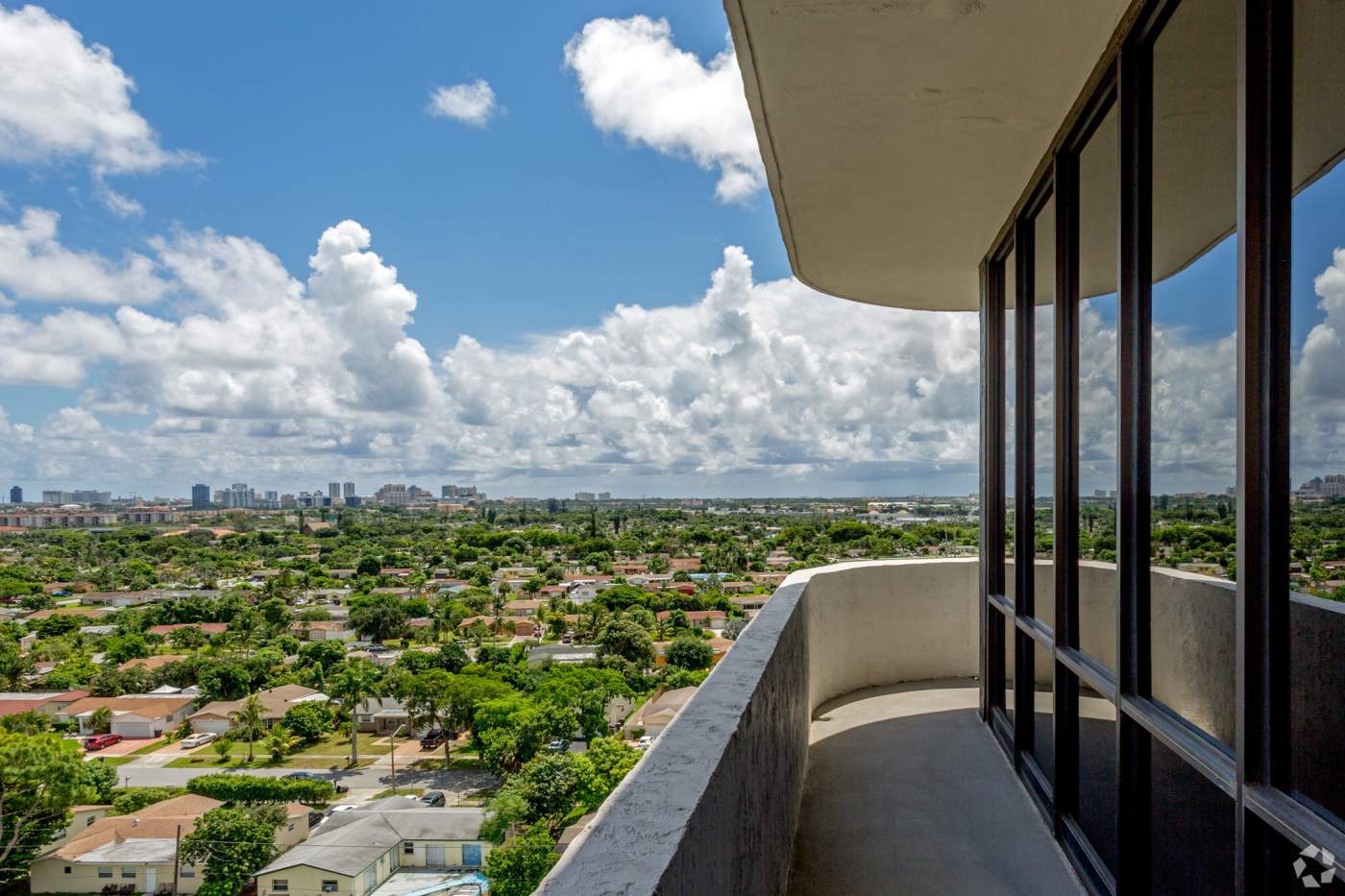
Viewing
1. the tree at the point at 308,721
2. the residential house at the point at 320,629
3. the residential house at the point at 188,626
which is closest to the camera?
the tree at the point at 308,721

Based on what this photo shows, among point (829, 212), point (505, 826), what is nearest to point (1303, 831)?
point (829, 212)

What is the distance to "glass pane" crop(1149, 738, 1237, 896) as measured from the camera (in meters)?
1.86

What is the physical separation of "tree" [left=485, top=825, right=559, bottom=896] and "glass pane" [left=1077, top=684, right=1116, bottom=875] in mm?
20736

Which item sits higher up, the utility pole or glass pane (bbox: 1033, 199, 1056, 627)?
glass pane (bbox: 1033, 199, 1056, 627)

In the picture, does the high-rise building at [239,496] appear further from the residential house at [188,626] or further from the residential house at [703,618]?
the residential house at [703,618]

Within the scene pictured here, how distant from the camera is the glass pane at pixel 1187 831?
1.86 meters

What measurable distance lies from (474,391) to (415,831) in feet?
162

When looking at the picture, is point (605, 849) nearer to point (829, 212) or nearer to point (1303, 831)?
point (1303, 831)

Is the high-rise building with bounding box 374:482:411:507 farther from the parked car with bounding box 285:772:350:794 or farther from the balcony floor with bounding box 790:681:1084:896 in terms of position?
the balcony floor with bounding box 790:681:1084:896

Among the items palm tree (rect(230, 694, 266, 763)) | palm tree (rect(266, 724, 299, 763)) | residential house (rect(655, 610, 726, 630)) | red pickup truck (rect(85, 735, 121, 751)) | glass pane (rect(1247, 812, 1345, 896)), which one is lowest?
red pickup truck (rect(85, 735, 121, 751))

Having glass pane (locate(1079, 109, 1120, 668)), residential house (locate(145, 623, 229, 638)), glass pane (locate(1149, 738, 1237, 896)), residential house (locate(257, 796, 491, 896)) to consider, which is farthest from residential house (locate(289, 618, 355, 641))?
glass pane (locate(1149, 738, 1237, 896))

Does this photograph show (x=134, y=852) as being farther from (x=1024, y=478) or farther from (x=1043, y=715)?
(x=1024, y=478)

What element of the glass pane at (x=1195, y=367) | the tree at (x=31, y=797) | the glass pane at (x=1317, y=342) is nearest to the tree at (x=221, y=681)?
the tree at (x=31, y=797)

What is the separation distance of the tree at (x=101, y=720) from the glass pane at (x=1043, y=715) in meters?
46.7
